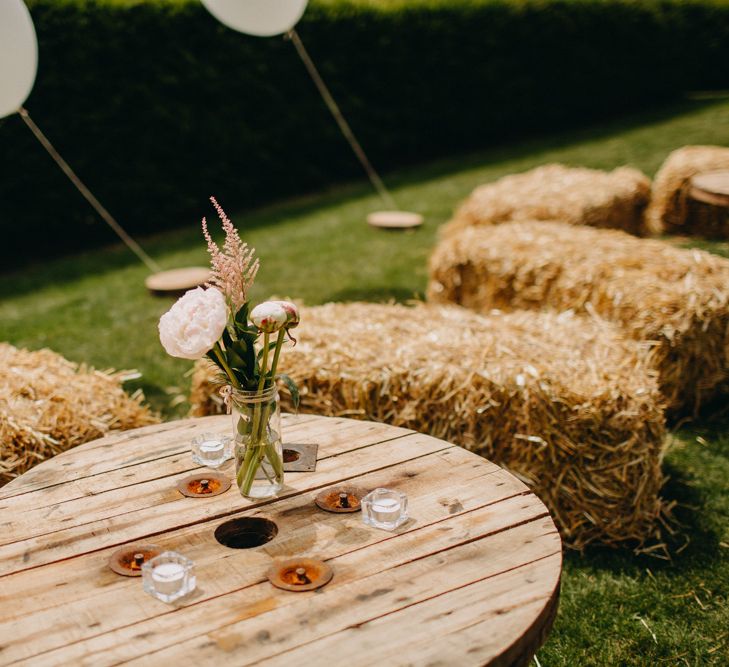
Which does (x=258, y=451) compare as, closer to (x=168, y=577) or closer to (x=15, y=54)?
(x=168, y=577)

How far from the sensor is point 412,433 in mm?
2605

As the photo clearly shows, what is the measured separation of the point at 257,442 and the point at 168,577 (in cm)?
47

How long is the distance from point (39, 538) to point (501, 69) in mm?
10745

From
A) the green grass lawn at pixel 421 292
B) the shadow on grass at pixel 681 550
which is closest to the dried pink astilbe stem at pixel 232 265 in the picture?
the green grass lawn at pixel 421 292

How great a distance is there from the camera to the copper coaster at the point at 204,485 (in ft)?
7.42

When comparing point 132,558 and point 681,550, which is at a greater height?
point 132,558

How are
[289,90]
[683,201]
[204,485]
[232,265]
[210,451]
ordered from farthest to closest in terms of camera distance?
[289,90], [683,201], [210,451], [204,485], [232,265]

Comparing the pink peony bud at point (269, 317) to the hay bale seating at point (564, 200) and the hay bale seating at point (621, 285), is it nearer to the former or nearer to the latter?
the hay bale seating at point (621, 285)

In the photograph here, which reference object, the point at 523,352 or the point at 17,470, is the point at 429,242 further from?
the point at 17,470

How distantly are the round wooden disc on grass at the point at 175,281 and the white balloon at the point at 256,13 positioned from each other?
1.90 m

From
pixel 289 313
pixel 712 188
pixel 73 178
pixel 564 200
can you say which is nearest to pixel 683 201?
pixel 712 188

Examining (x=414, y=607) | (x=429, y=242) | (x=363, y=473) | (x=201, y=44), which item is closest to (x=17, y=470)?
(x=363, y=473)

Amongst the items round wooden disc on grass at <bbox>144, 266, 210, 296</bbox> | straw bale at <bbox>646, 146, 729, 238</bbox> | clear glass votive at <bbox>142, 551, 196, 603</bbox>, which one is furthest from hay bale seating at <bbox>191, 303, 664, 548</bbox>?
straw bale at <bbox>646, 146, 729, 238</bbox>

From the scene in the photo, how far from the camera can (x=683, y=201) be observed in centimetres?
754
